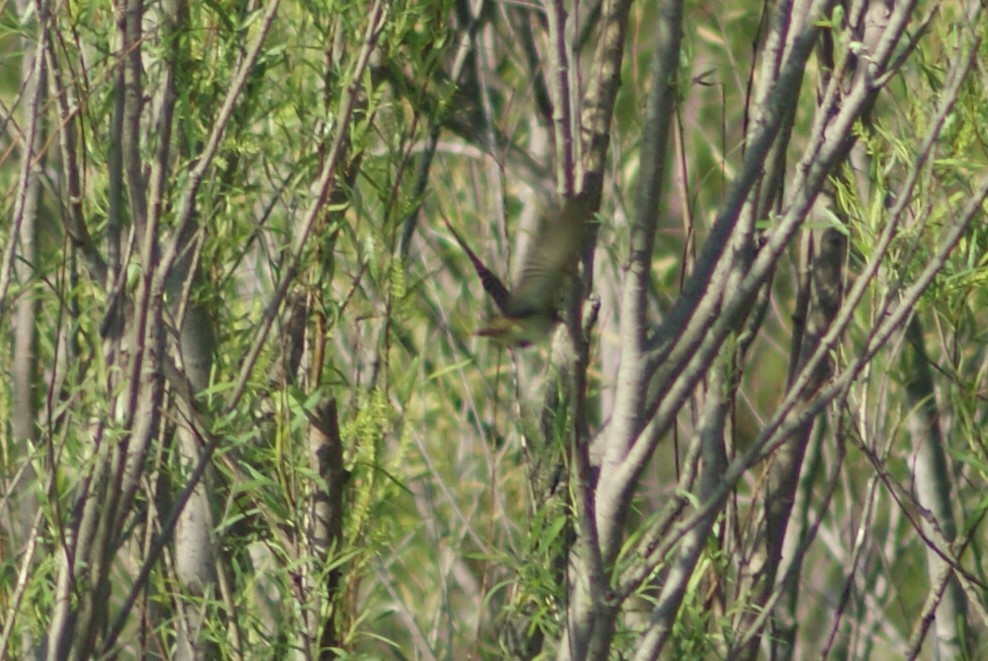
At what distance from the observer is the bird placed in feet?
4.59

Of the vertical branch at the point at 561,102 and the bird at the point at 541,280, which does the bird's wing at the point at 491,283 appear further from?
the vertical branch at the point at 561,102

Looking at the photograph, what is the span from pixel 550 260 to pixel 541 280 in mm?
45

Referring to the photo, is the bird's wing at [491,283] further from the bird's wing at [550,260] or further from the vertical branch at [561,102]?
the vertical branch at [561,102]

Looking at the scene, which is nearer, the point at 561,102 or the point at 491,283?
the point at 561,102

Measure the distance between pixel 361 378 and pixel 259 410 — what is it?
0.16 metres

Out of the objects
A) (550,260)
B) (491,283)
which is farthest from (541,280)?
(491,283)

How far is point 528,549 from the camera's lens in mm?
1818

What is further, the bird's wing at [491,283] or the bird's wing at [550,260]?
the bird's wing at [491,283]

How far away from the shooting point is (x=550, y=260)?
1450 millimetres

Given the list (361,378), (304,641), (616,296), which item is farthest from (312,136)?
(616,296)

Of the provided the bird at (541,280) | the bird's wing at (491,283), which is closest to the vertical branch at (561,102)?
the bird at (541,280)

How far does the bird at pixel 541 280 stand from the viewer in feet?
4.59

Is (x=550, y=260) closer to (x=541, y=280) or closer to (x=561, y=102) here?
(x=541, y=280)

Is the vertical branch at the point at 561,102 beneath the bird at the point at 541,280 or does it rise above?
above
